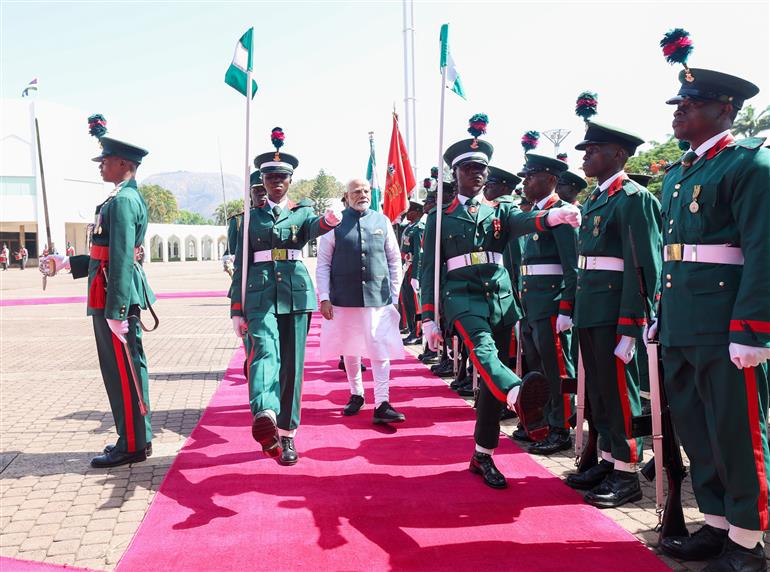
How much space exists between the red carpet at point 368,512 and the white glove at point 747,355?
1.11 m

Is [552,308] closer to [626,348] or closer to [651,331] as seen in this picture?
[626,348]

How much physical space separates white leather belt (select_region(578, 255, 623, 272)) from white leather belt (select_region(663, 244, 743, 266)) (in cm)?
81

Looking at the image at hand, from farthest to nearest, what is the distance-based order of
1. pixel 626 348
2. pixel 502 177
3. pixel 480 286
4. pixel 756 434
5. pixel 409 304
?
pixel 409 304, pixel 502 177, pixel 480 286, pixel 626 348, pixel 756 434

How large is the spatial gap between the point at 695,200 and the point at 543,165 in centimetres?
215

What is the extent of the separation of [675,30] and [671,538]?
2.69m

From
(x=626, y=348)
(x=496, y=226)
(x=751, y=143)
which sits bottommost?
(x=626, y=348)

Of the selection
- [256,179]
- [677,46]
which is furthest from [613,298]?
[256,179]

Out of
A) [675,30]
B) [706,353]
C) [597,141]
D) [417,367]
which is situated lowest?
[417,367]

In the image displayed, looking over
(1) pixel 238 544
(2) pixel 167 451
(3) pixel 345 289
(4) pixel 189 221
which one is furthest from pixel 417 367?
(4) pixel 189 221

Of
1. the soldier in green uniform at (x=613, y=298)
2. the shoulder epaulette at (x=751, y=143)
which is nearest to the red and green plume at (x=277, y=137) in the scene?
the soldier in green uniform at (x=613, y=298)

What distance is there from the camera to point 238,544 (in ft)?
11.4

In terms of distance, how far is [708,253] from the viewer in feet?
10.4

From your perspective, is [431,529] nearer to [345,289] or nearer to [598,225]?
[598,225]

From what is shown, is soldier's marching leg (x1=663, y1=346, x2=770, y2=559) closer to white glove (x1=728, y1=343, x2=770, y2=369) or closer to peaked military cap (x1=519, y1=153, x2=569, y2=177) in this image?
white glove (x1=728, y1=343, x2=770, y2=369)
